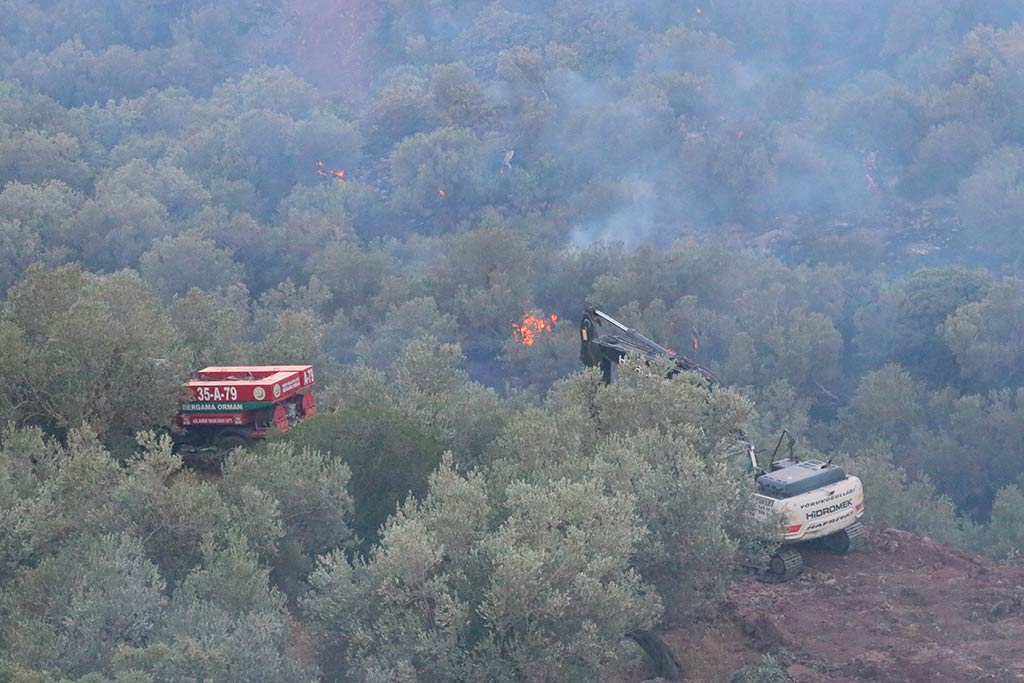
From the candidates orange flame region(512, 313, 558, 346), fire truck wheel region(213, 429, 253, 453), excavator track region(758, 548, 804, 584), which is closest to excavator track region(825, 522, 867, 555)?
excavator track region(758, 548, 804, 584)

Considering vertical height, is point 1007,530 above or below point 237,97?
below

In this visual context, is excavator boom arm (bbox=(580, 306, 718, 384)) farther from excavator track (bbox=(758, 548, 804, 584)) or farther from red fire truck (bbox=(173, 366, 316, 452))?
red fire truck (bbox=(173, 366, 316, 452))

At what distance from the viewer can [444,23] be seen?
8962cm

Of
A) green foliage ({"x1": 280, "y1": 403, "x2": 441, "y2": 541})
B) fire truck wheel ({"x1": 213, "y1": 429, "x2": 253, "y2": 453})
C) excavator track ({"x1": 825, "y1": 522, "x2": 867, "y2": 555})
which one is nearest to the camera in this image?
green foliage ({"x1": 280, "y1": 403, "x2": 441, "y2": 541})

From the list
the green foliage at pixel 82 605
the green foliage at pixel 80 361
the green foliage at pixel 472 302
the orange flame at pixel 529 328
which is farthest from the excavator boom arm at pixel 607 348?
the orange flame at pixel 529 328

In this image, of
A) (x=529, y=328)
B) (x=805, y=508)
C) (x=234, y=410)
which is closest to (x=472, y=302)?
(x=529, y=328)

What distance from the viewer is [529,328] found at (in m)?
47.2

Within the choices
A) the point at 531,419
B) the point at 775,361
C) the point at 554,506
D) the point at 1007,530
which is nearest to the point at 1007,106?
the point at 775,361

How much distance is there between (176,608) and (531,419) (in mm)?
6972

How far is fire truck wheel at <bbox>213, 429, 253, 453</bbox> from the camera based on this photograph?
22891mm

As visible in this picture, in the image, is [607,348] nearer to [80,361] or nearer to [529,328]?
[80,361]

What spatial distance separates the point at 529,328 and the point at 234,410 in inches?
993

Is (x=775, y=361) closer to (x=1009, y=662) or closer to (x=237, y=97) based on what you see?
(x=1009, y=662)

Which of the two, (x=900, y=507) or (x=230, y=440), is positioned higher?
(x=230, y=440)
